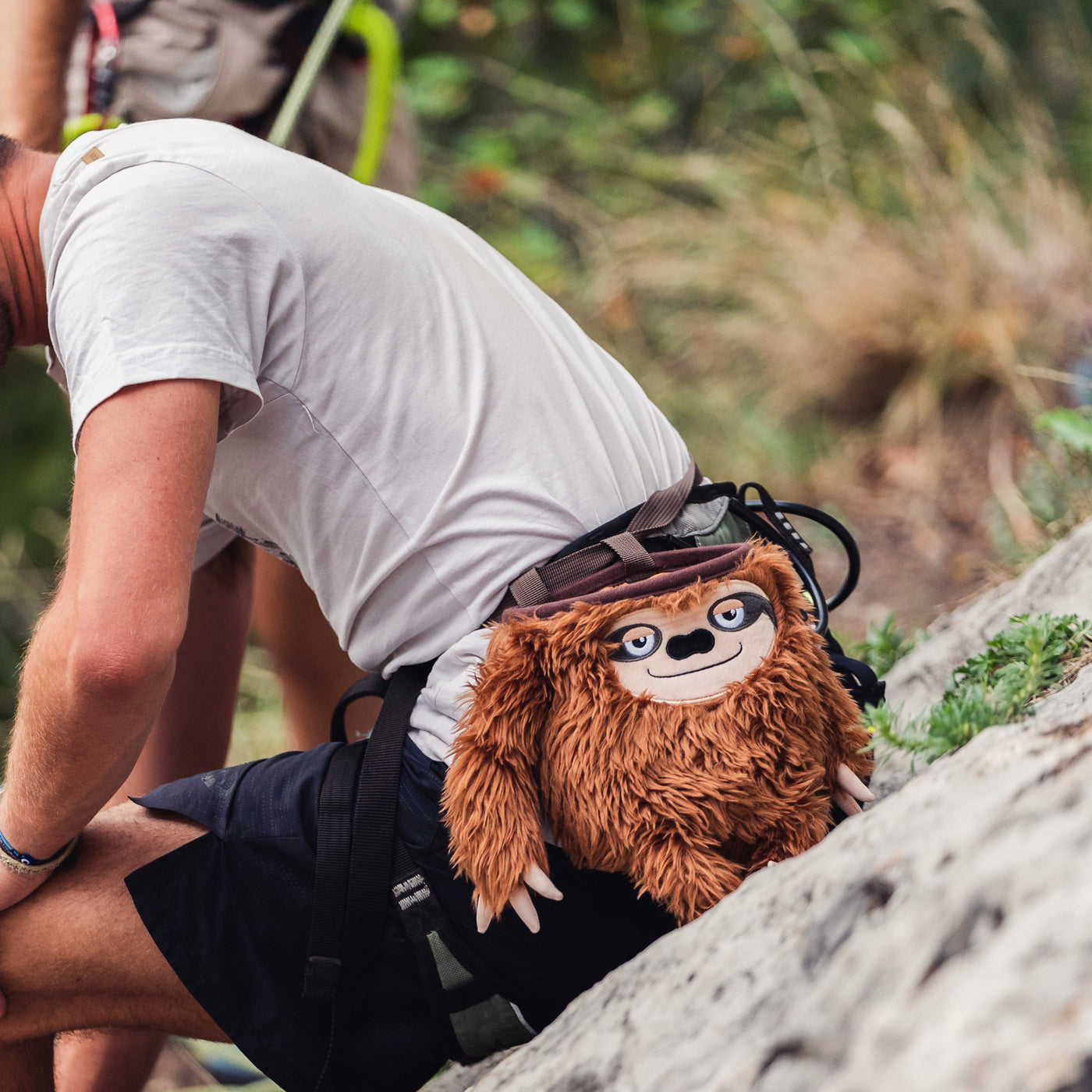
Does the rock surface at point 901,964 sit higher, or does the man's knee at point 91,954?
the rock surface at point 901,964

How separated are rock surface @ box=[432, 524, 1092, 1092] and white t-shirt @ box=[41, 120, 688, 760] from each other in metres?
0.44

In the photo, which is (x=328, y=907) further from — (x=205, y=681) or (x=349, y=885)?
(x=205, y=681)

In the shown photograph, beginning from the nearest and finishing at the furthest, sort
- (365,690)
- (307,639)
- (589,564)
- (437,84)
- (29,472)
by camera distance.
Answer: (589,564)
(365,690)
(307,639)
(29,472)
(437,84)

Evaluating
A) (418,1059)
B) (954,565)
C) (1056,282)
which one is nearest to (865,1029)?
(418,1059)

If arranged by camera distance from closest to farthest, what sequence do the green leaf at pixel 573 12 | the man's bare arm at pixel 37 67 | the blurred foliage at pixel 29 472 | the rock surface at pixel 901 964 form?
the rock surface at pixel 901 964 → the man's bare arm at pixel 37 67 → the blurred foliage at pixel 29 472 → the green leaf at pixel 573 12

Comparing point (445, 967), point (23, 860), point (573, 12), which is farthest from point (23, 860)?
point (573, 12)

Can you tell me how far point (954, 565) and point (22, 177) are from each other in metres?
2.52

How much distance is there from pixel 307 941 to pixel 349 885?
0.31 ft

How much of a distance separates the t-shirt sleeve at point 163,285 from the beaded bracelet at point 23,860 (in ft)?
1.50

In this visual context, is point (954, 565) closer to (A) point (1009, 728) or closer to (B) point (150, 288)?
(A) point (1009, 728)

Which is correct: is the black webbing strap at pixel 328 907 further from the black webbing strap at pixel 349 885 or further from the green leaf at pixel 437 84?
the green leaf at pixel 437 84

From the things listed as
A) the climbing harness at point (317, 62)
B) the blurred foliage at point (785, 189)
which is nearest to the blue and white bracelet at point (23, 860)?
the climbing harness at point (317, 62)

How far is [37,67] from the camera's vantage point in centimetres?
199

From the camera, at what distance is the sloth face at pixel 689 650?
106cm
